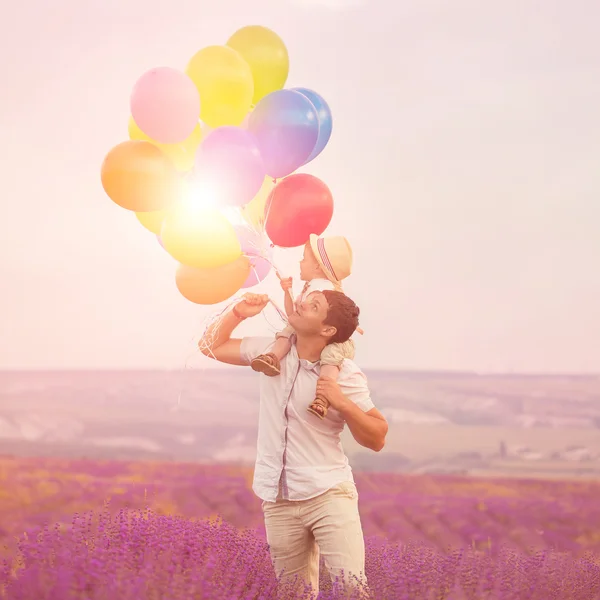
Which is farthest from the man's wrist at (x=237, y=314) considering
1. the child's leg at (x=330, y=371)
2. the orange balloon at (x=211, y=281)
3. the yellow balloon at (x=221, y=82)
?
the yellow balloon at (x=221, y=82)

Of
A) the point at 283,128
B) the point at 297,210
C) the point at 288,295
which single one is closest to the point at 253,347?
the point at 288,295

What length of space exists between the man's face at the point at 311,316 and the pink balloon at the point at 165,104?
0.86 metres

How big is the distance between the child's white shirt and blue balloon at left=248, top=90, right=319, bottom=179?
55cm

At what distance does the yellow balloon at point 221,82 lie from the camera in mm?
3037

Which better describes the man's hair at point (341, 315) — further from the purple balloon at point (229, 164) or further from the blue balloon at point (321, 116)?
the blue balloon at point (321, 116)

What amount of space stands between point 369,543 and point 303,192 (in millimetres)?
2390

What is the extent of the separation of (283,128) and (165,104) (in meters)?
0.45

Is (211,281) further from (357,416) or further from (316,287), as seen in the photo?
(357,416)

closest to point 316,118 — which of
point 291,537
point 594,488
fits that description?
point 291,537

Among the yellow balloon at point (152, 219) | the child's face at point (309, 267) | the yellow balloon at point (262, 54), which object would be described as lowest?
the child's face at point (309, 267)

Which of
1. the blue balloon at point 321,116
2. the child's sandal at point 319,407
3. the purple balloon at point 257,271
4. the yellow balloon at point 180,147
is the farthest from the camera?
the blue balloon at point 321,116

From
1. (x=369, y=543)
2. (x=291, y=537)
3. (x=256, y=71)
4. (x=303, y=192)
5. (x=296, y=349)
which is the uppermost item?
(x=256, y=71)

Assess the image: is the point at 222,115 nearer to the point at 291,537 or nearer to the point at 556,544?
the point at 291,537

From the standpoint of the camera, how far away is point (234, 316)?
2.88 meters
